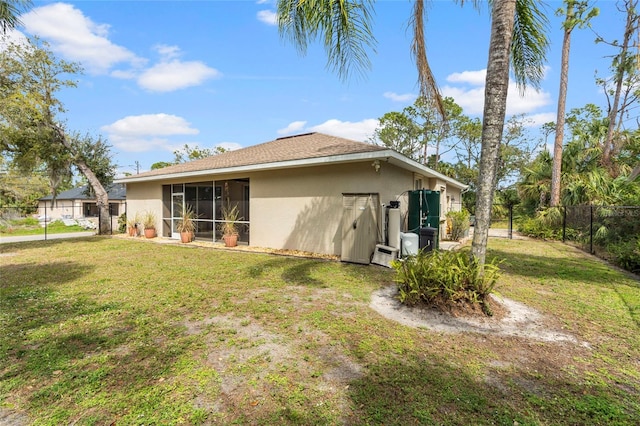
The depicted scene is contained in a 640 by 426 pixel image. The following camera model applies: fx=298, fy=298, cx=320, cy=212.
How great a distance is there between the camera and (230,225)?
10680 mm

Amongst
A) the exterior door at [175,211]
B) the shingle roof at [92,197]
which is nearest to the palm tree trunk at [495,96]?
the exterior door at [175,211]

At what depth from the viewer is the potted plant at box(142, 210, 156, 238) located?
12.9 metres

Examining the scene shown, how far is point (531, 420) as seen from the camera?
6.93 feet

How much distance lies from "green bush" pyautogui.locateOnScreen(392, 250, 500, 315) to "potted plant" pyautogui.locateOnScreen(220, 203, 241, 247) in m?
7.46

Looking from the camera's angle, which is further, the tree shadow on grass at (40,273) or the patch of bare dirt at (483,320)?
the tree shadow on grass at (40,273)

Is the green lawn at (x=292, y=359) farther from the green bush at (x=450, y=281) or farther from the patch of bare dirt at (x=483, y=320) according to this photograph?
the green bush at (x=450, y=281)

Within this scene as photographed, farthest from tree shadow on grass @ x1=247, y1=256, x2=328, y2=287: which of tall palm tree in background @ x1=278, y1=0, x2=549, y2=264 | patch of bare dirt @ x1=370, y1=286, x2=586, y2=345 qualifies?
tall palm tree in background @ x1=278, y1=0, x2=549, y2=264

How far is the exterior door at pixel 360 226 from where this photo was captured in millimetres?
7367

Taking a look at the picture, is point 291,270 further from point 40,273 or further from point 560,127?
point 560,127

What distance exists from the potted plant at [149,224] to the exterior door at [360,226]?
9.52m

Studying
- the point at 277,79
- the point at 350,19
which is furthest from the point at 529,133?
the point at 350,19

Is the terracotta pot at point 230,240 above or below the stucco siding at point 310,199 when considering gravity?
below

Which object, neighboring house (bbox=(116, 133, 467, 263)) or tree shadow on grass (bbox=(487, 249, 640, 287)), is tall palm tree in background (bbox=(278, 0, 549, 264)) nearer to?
neighboring house (bbox=(116, 133, 467, 263))

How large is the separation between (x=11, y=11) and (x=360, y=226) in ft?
30.1
